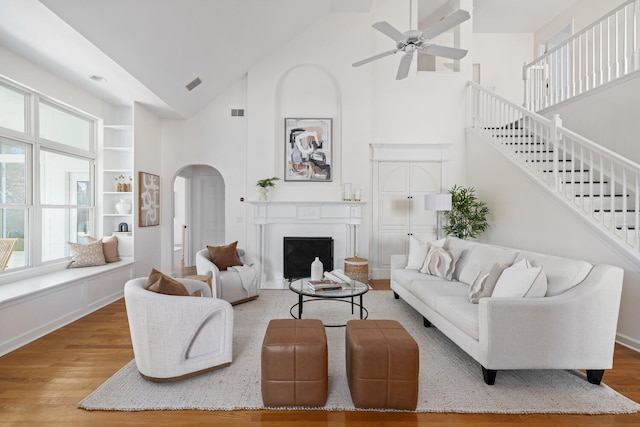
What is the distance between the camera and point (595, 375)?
227 cm

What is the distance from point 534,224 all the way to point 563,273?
184 cm

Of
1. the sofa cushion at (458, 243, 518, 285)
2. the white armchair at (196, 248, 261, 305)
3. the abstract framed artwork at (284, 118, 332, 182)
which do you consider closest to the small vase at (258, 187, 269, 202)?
the abstract framed artwork at (284, 118, 332, 182)

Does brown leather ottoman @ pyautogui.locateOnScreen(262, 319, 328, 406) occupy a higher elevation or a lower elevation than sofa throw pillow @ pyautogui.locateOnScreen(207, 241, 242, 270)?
lower

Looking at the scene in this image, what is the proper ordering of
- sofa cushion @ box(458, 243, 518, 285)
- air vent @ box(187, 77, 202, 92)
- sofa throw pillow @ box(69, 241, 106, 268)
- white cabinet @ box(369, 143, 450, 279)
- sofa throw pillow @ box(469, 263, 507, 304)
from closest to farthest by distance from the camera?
sofa throw pillow @ box(469, 263, 507, 304) < sofa cushion @ box(458, 243, 518, 285) < sofa throw pillow @ box(69, 241, 106, 268) < air vent @ box(187, 77, 202, 92) < white cabinet @ box(369, 143, 450, 279)

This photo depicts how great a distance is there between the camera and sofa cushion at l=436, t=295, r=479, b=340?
7.70 ft

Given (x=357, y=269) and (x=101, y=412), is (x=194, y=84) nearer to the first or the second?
(x=357, y=269)

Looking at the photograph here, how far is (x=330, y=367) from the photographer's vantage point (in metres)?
2.49

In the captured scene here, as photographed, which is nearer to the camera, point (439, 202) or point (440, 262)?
point (440, 262)

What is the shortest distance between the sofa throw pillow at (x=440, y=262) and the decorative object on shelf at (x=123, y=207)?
450cm

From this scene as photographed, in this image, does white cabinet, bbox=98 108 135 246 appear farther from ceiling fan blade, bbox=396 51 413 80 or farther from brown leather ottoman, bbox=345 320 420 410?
brown leather ottoman, bbox=345 320 420 410

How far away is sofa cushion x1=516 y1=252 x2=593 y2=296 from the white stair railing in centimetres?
92

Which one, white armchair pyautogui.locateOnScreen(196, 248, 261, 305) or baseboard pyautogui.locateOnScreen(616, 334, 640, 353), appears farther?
white armchair pyautogui.locateOnScreen(196, 248, 261, 305)

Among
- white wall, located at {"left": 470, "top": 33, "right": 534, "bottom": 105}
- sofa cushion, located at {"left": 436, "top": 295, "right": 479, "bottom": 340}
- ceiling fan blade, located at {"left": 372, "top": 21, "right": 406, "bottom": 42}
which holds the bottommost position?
sofa cushion, located at {"left": 436, "top": 295, "right": 479, "bottom": 340}

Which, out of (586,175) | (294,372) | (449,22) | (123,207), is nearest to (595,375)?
(294,372)
